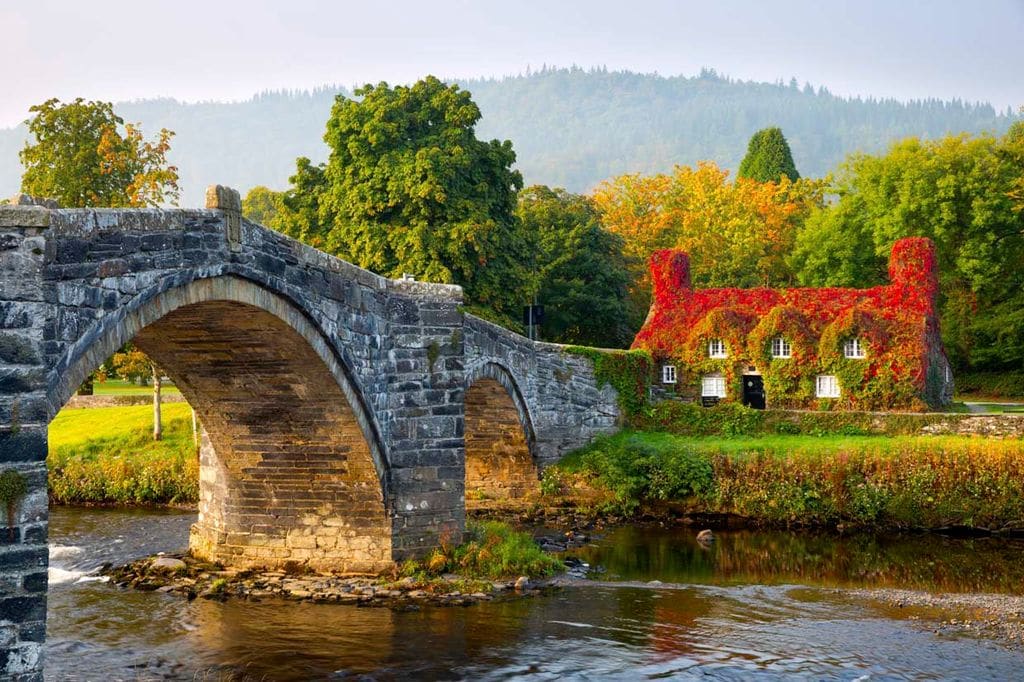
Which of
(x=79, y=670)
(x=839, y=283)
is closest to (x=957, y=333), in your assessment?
(x=839, y=283)

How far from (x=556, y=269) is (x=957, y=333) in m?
15.2

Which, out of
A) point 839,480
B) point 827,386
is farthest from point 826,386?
point 839,480

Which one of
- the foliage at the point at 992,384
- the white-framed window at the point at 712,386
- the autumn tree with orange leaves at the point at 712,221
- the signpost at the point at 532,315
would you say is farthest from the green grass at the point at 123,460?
the foliage at the point at 992,384

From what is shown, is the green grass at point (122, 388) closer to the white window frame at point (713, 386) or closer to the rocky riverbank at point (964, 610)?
the white window frame at point (713, 386)

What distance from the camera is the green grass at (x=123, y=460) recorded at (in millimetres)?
26562

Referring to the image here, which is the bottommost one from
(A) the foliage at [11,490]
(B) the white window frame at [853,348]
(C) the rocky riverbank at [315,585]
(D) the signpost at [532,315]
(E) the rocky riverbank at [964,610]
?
(E) the rocky riverbank at [964,610]

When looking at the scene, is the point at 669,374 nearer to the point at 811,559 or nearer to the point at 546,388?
the point at 546,388

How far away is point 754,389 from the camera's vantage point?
3394 centimetres

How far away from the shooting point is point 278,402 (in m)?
16.8

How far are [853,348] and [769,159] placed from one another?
26.6 metres

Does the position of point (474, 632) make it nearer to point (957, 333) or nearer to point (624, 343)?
point (624, 343)

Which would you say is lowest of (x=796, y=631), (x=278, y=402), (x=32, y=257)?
(x=796, y=631)

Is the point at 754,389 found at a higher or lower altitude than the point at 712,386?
lower

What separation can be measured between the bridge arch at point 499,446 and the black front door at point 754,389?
10138 mm
